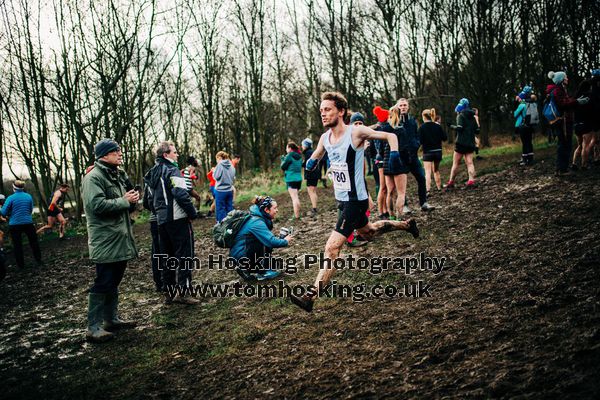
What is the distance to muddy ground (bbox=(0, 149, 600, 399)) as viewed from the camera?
116 inches

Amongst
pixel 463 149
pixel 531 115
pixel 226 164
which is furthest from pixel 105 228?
pixel 531 115

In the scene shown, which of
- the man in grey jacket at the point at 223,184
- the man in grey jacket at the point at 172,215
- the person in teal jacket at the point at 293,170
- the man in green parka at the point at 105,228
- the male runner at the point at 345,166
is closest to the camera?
the male runner at the point at 345,166

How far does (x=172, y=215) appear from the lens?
564 cm

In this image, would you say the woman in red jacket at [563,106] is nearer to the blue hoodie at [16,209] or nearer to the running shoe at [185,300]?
the running shoe at [185,300]

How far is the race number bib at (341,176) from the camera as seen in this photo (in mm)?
4484

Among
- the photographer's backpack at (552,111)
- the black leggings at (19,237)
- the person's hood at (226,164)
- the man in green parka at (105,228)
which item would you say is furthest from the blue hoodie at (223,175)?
the photographer's backpack at (552,111)

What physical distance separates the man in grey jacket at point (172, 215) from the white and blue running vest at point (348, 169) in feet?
7.08

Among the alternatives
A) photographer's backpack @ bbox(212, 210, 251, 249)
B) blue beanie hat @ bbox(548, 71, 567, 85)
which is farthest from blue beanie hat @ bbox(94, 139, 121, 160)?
blue beanie hat @ bbox(548, 71, 567, 85)

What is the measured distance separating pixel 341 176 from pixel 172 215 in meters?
2.49

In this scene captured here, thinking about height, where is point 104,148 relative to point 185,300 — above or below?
above

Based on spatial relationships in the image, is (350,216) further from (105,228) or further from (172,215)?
(105,228)

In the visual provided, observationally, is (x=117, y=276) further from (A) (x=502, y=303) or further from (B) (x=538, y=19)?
(B) (x=538, y=19)

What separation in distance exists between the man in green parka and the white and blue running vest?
7.92ft

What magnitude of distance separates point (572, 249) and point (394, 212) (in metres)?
4.59
